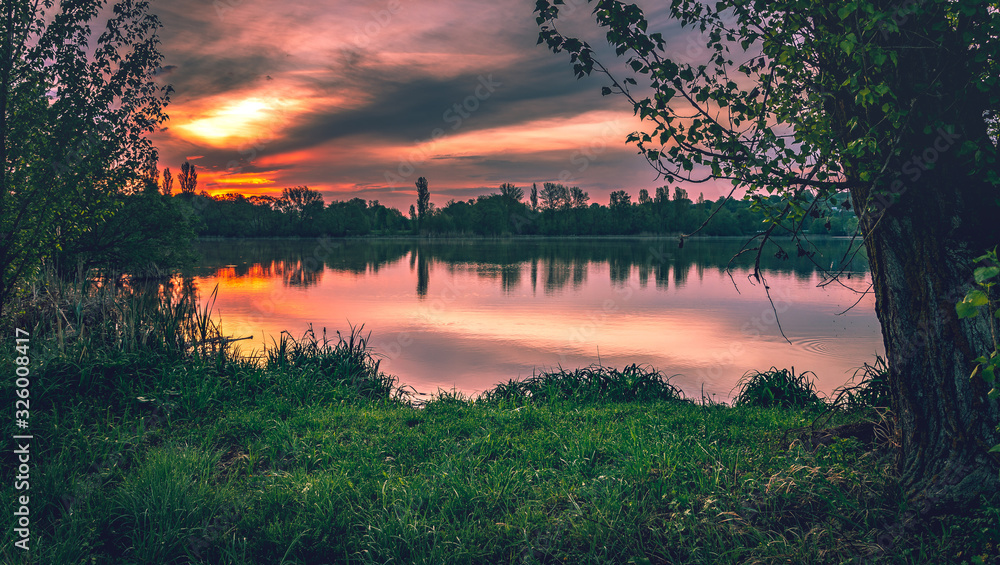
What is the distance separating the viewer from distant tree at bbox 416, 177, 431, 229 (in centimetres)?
10562

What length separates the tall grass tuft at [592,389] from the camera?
25.8 ft

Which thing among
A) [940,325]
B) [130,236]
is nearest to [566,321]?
[940,325]

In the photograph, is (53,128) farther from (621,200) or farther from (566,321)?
(621,200)

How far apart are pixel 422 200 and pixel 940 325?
109 m

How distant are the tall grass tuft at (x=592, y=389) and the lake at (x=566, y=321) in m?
1.28

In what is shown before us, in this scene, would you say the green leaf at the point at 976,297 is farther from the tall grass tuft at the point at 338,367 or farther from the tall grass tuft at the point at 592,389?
the tall grass tuft at the point at 338,367

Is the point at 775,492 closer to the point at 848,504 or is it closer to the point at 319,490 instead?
the point at 848,504

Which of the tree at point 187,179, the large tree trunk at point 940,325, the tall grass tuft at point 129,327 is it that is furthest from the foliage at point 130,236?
the tree at point 187,179

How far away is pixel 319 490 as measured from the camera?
407cm

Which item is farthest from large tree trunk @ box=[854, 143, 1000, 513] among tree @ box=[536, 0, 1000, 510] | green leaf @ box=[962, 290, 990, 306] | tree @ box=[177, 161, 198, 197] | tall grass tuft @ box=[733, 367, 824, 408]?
tree @ box=[177, 161, 198, 197]

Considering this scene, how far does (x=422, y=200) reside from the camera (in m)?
109

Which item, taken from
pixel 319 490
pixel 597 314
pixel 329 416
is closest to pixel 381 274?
pixel 597 314

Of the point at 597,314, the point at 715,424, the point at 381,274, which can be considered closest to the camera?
the point at 715,424

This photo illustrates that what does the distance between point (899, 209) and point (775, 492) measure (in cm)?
216
